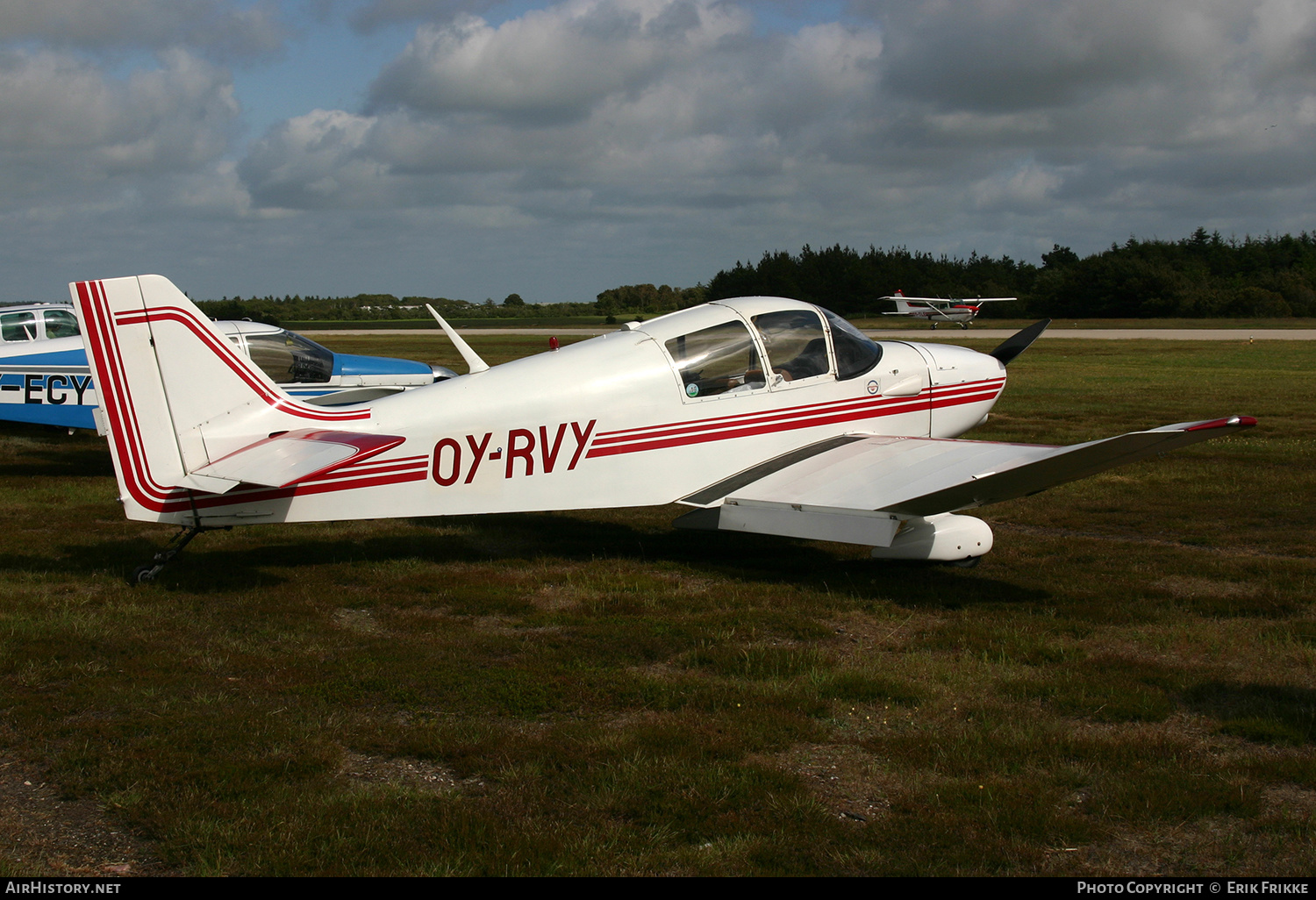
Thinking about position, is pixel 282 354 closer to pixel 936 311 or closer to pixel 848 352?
pixel 848 352

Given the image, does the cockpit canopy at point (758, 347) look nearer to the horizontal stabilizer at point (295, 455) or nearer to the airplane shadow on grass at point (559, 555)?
the airplane shadow on grass at point (559, 555)

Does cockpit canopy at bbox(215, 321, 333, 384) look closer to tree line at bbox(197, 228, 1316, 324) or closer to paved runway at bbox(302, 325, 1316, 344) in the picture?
paved runway at bbox(302, 325, 1316, 344)

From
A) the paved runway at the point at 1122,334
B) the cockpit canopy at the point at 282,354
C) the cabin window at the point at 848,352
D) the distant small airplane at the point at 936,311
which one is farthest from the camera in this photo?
the distant small airplane at the point at 936,311

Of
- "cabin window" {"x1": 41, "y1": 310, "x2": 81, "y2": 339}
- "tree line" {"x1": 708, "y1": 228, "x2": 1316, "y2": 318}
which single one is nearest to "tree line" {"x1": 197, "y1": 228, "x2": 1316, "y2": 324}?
"tree line" {"x1": 708, "y1": 228, "x2": 1316, "y2": 318}

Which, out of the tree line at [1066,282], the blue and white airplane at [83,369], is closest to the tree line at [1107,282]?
the tree line at [1066,282]

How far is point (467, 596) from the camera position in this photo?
6570 millimetres

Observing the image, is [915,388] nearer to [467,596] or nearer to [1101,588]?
[1101,588]

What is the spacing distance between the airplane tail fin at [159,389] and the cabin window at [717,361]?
2961 mm

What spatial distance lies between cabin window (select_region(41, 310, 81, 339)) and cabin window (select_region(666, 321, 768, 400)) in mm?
10472

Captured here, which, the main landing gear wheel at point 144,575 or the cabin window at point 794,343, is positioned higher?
the cabin window at point 794,343

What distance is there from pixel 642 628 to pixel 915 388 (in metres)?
3.71

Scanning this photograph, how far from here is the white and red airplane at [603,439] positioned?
6105mm

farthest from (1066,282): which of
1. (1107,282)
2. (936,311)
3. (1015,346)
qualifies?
(1015,346)

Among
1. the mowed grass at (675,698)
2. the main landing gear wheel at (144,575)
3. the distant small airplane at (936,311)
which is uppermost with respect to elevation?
the distant small airplane at (936,311)
